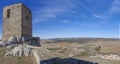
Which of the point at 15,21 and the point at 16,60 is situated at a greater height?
the point at 15,21

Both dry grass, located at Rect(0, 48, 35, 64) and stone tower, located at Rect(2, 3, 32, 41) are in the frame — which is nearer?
dry grass, located at Rect(0, 48, 35, 64)

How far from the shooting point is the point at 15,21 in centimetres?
2325

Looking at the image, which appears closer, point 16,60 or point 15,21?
point 16,60

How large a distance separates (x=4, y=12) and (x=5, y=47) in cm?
612

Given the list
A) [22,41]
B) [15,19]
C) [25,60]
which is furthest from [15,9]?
[25,60]

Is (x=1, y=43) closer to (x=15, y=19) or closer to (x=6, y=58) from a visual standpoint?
(x=15, y=19)

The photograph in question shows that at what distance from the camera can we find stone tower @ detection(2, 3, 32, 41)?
23.0 meters

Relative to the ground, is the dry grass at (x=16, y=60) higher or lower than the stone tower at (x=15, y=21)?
lower

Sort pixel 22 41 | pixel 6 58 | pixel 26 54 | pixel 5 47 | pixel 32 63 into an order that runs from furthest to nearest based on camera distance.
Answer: pixel 22 41, pixel 5 47, pixel 26 54, pixel 6 58, pixel 32 63

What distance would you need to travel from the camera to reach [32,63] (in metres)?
15.6

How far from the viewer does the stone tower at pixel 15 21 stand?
23047 mm

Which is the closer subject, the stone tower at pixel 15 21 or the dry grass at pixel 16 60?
the dry grass at pixel 16 60

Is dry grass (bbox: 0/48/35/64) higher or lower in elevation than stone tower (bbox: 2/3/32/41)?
lower

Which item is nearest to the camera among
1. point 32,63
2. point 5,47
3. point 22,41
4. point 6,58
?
point 32,63
